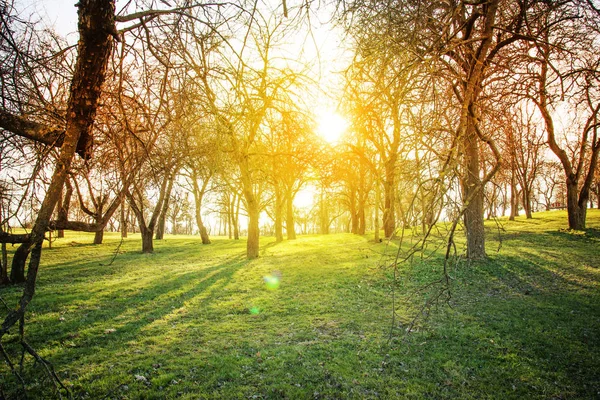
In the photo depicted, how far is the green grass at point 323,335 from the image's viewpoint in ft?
15.2

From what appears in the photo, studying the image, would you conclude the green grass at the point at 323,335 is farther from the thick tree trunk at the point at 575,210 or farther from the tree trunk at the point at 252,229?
the thick tree trunk at the point at 575,210

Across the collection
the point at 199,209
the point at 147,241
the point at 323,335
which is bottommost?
the point at 323,335

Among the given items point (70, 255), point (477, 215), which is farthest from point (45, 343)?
point (70, 255)

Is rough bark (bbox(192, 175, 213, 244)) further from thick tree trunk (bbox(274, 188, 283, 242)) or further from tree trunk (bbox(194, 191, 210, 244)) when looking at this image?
thick tree trunk (bbox(274, 188, 283, 242))

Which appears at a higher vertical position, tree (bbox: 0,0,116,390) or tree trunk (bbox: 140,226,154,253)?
tree (bbox: 0,0,116,390)

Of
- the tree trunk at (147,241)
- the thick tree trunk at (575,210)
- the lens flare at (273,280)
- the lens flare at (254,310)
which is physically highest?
the thick tree trunk at (575,210)

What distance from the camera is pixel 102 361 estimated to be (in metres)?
5.27

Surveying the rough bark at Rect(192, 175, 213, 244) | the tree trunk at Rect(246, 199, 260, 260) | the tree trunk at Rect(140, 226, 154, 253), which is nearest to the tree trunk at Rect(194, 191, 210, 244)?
the rough bark at Rect(192, 175, 213, 244)

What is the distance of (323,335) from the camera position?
648 centimetres

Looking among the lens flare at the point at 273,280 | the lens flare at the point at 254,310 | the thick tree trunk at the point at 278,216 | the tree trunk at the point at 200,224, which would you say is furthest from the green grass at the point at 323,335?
the thick tree trunk at the point at 278,216

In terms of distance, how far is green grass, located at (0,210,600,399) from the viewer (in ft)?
15.2

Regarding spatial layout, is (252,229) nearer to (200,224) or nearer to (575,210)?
(200,224)

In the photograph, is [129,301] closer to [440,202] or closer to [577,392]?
[440,202]

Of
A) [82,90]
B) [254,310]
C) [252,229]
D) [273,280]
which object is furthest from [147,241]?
[82,90]
